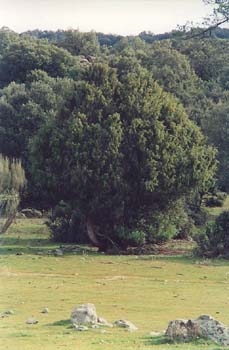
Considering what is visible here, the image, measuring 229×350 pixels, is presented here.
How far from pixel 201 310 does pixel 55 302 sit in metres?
3.71

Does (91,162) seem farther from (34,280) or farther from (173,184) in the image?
(34,280)

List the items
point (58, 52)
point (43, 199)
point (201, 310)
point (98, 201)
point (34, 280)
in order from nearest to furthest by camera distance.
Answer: point (201, 310) < point (34, 280) < point (98, 201) < point (43, 199) < point (58, 52)

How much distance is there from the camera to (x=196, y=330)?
14047mm

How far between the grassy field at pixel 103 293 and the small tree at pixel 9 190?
145 cm

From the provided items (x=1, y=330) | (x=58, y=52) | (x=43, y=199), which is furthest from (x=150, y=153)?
(x=58, y=52)

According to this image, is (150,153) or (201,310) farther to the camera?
(150,153)

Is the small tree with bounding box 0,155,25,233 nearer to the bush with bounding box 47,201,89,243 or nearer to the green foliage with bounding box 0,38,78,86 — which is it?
the bush with bounding box 47,201,89,243

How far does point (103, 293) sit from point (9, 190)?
1700 centimetres

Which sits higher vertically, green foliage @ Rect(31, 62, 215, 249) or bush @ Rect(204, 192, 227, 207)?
green foliage @ Rect(31, 62, 215, 249)

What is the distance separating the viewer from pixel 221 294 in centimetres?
2306

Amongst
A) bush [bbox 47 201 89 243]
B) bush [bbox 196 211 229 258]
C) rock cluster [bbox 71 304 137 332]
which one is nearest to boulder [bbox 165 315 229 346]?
rock cluster [bbox 71 304 137 332]

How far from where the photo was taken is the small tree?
38219 millimetres

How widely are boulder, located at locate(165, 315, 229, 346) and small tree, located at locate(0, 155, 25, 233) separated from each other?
24539mm

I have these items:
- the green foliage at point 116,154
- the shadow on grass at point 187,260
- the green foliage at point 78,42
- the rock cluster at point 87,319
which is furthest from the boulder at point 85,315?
the green foliage at point 78,42
